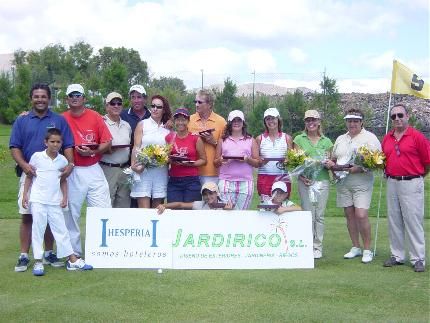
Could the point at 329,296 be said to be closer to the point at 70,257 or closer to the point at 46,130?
the point at 70,257

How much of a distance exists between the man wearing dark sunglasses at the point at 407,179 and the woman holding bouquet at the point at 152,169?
2837 mm

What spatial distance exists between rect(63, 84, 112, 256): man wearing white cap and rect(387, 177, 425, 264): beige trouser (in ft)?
11.8

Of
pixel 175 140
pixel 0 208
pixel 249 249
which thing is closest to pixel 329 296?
pixel 249 249

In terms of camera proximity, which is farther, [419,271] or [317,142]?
[317,142]

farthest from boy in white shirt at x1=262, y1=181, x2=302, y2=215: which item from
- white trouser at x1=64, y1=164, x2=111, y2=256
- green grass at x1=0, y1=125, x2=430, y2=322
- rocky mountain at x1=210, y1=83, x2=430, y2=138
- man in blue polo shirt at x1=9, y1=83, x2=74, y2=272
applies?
rocky mountain at x1=210, y1=83, x2=430, y2=138

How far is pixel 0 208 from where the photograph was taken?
41.9ft

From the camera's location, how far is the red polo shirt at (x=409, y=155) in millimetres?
7417

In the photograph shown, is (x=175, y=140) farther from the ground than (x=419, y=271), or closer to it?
farther from the ground

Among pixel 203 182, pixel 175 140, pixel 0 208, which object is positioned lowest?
pixel 0 208

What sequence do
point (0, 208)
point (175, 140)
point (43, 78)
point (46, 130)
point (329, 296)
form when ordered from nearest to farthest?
point (329, 296), point (46, 130), point (175, 140), point (0, 208), point (43, 78)

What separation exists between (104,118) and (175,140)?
39.0 inches

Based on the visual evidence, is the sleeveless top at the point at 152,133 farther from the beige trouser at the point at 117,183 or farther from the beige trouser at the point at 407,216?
the beige trouser at the point at 407,216

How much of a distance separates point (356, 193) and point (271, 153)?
1224 millimetres

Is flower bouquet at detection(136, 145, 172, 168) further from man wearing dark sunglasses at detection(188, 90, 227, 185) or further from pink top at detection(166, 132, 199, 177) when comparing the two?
man wearing dark sunglasses at detection(188, 90, 227, 185)
